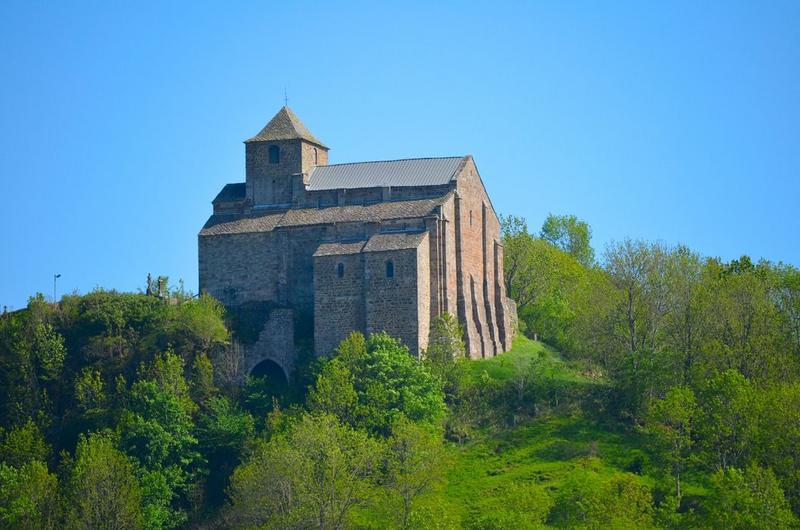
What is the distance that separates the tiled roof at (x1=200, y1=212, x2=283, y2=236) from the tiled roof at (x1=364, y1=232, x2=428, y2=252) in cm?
569

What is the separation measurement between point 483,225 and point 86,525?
78.9 feet

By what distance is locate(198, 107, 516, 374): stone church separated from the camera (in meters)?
79.7

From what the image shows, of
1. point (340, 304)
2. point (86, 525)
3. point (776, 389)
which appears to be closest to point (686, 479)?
point (776, 389)

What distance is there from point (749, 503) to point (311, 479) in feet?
54.0

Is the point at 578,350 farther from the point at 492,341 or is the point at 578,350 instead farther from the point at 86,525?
the point at 86,525

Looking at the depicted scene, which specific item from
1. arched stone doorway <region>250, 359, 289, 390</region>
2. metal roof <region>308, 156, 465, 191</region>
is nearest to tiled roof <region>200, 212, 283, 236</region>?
metal roof <region>308, 156, 465, 191</region>

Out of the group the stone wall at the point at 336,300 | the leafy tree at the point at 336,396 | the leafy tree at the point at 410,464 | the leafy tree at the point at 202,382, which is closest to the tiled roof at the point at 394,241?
the stone wall at the point at 336,300

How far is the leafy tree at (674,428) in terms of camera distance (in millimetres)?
70875

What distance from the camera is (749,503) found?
64.8 metres

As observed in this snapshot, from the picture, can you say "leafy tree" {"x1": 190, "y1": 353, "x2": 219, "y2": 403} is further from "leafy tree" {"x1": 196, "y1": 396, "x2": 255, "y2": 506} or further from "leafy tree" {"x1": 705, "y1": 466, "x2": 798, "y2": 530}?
"leafy tree" {"x1": 705, "y1": 466, "x2": 798, "y2": 530}

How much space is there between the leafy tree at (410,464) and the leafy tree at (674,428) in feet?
27.7

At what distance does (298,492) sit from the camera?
70062 mm

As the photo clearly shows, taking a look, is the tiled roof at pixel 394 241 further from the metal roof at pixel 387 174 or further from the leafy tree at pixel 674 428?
the leafy tree at pixel 674 428

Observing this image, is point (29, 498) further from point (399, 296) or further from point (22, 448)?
→ point (399, 296)
